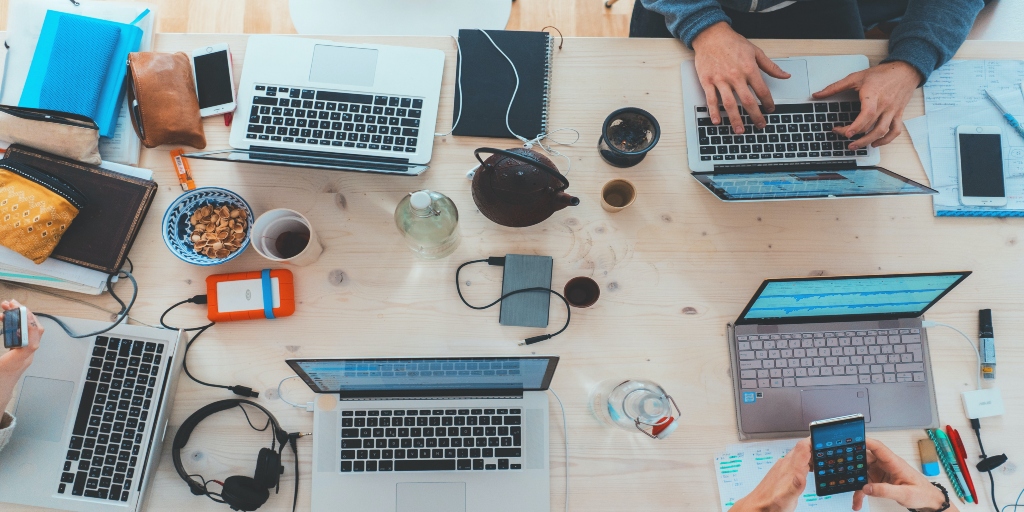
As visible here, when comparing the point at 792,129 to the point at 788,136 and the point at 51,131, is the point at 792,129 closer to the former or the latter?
the point at 788,136

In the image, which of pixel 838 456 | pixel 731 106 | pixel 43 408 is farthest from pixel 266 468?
pixel 731 106

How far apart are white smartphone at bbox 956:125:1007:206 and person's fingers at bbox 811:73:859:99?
0.85ft

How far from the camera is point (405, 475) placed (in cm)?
98

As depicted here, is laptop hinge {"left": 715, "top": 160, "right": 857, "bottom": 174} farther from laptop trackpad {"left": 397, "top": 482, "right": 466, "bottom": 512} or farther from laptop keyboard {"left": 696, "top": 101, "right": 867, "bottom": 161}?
laptop trackpad {"left": 397, "top": 482, "right": 466, "bottom": 512}

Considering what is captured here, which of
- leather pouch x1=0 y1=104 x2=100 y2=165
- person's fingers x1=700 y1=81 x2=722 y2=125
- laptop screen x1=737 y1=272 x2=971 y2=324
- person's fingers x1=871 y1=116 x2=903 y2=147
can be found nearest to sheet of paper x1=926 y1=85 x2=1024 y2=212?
person's fingers x1=871 y1=116 x2=903 y2=147

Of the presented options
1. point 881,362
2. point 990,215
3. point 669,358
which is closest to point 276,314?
point 669,358

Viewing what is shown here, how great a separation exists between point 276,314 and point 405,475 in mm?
391

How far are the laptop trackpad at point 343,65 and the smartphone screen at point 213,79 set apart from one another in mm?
177

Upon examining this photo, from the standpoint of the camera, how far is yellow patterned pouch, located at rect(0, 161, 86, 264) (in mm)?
938

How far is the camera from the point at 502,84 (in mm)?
1125

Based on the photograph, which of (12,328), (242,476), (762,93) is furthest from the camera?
(762,93)

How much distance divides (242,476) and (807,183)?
1.17m

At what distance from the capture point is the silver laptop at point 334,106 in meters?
1.05

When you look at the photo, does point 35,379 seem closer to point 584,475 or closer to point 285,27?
point 584,475
